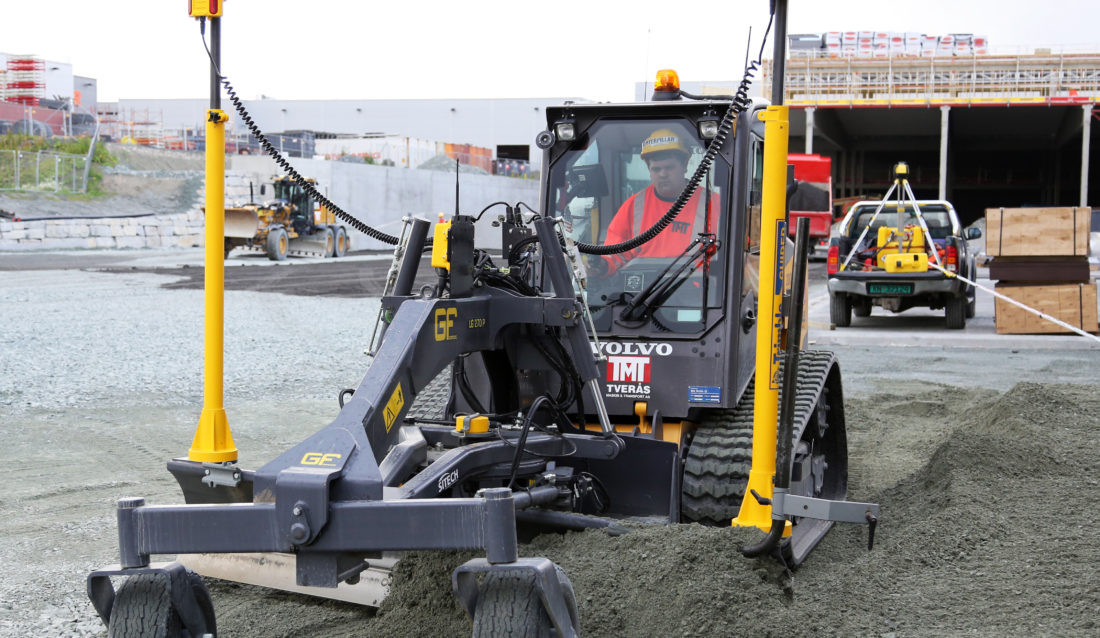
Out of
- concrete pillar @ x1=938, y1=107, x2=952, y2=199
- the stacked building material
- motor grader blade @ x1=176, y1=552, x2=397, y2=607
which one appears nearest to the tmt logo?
motor grader blade @ x1=176, y1=552, x2=397, y2=607

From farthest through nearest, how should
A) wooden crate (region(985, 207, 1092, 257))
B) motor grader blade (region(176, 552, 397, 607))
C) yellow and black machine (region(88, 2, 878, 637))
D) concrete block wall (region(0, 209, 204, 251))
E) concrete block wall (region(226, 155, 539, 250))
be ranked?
concrete block wall (region(226, 155, 539, 250)) → concrete block wall (region(0, 209, 204, 251)) → wooden crate (region(985, 207, 1092, 257)) → motor grader blade (region(176, 552, 397, 607)) → yellow and black machine (region(88, 2, 878, 637))

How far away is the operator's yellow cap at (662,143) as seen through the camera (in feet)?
18.5

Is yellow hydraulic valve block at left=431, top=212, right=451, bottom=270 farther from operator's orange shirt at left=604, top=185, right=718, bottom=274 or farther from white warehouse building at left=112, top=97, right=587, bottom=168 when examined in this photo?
white warehouse building at left=112, top=97, right=587, bottom=168

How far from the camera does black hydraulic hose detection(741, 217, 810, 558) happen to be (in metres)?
4.20

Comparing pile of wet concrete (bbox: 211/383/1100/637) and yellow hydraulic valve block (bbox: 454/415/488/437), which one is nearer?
pile of wet concrete (bbox: 211/383/1100/637)

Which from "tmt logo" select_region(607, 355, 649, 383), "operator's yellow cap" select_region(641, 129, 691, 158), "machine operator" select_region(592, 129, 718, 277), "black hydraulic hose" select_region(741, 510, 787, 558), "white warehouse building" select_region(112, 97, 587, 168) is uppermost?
"white warehouse building" select_region(112, 97, 587, 168)

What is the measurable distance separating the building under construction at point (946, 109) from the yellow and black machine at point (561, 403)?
109 ft

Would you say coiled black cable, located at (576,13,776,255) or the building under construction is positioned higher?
the building under construction

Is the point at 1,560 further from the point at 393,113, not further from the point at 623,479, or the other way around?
the point at 393,113

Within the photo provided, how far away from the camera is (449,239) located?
436 centimetres

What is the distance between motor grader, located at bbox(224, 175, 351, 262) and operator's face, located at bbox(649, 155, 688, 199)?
26.0 meters

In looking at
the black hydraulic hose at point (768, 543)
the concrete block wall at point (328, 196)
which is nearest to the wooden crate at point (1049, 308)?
the black hydraulic hose at point (768, 543)

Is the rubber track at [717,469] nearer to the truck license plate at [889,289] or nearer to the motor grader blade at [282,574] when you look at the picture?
the motor grader blade at [282,574]

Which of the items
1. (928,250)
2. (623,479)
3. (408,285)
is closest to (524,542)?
(623,479)
